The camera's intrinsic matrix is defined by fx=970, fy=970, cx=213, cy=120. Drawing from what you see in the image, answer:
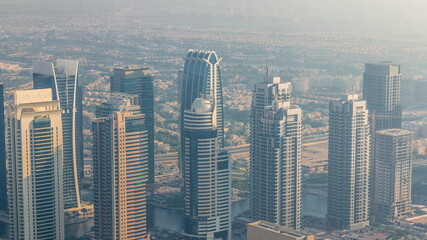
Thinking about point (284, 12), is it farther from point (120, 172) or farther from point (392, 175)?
point (120, 172)

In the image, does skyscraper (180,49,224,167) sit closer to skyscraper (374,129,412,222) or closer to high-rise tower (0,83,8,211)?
skyscraper (374,129,412,222)

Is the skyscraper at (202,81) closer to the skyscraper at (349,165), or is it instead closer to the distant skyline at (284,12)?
the skyscraper at (349,165)

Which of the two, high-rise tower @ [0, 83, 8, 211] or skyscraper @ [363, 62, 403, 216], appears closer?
high-rise tower @ [0, 83, 8, 211]

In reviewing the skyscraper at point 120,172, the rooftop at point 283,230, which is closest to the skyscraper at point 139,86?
the skyscraper at point 120,172

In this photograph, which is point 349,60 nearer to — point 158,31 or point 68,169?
point 158,31

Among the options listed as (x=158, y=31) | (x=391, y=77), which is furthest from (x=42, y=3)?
(x=391, y=77)

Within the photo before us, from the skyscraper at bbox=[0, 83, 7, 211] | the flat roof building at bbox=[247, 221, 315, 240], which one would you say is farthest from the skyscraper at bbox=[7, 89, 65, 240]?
the skyscraper at bbox=[0, 83, 7, 211]
